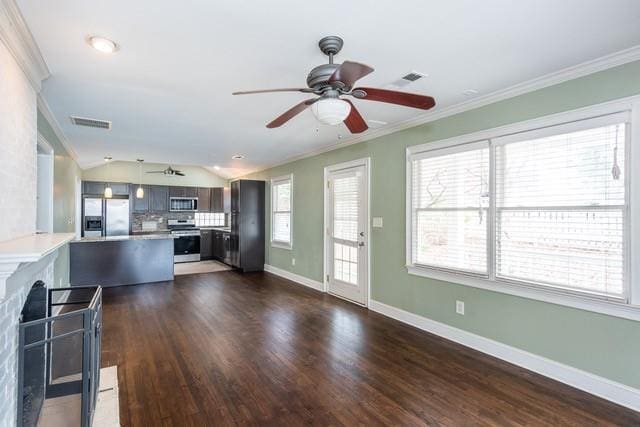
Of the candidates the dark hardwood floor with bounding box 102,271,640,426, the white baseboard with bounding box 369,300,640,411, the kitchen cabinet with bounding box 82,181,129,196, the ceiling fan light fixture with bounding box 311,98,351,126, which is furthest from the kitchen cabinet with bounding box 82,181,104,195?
the ceiling fan light fixture with bounding box 311,98,351,126

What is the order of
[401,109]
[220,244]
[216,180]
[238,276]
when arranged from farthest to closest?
[216,180]
[220,244]
[238,276]
[401,109]

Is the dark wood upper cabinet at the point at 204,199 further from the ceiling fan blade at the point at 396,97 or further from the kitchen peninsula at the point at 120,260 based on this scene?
the ceiling fan blade at the point at 396,97

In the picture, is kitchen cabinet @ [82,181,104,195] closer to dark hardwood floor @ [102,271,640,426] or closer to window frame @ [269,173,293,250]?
window frame @ [269,173,293,250]

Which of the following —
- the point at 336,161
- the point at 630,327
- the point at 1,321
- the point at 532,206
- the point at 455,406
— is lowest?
the point at 455,406

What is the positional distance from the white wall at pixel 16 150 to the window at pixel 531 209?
3.66 m

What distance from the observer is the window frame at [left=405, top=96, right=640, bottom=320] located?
2.35 meters

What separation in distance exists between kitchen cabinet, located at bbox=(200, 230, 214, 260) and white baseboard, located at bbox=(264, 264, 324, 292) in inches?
98.1

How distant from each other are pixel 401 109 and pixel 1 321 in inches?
141

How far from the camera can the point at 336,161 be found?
18.0 feet

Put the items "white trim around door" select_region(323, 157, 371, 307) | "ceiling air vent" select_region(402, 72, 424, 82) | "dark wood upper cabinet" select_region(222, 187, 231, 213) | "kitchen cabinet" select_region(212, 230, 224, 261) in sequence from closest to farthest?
"ceiling air vent" select_region(402, 72, 424, 82)
"white trim around door" select_region(323, 157, 371, 307)
"kitchen cabinet" select_region(212, 230, 224, 261)
"dark wood upper cabinet" select_region(222, 187, 231, 213)

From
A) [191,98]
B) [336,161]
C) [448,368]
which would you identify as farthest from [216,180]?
[448,368]

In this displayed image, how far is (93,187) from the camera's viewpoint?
833cm

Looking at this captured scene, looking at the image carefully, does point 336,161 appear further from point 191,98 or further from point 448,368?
point 448,368

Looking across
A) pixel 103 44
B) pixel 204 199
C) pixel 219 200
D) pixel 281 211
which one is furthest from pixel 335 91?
pixel 204 199
